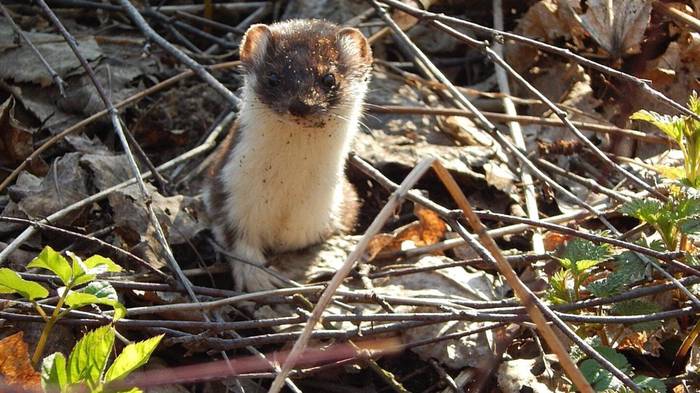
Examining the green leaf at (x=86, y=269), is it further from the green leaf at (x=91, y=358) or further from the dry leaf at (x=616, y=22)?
the dry leaf at (x=616, y=22)

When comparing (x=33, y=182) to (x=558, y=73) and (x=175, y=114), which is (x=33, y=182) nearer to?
(x=175, y=114)

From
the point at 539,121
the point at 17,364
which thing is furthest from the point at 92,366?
the point at 539,121

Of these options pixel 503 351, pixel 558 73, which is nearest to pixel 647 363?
pixel 503 351

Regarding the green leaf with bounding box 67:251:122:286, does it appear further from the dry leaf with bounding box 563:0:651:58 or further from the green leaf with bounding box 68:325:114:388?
the dry leaf with bounding box 563:0:651:58

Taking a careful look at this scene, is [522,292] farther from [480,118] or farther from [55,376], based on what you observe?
[480,118]

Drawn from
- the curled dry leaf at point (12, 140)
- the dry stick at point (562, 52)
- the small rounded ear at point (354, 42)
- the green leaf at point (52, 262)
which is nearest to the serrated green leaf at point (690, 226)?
the dry stick at point (562, 52)
